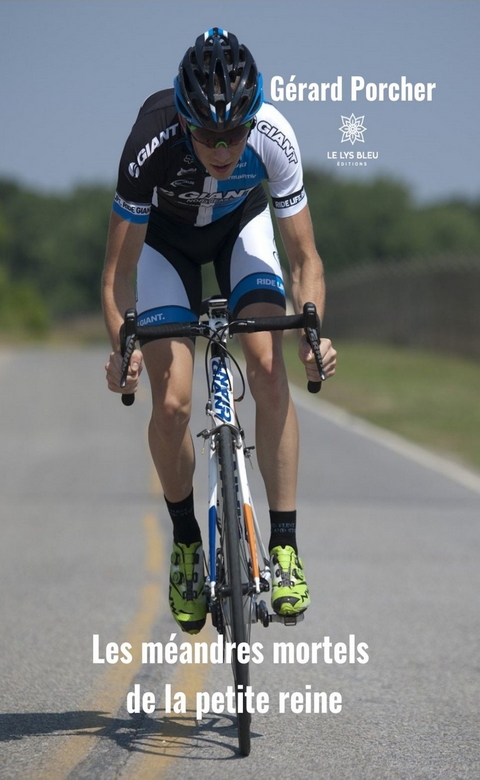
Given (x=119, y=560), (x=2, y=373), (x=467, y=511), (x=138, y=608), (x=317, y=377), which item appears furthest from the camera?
(x=2, y=373)

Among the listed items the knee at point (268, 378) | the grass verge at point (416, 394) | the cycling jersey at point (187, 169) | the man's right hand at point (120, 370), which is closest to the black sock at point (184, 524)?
the knee at point (268, 378)

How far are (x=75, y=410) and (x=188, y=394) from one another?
1882 cm

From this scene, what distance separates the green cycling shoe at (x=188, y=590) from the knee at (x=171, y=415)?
50cm

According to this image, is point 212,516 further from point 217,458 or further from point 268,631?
point 268,631

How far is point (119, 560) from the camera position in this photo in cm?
980

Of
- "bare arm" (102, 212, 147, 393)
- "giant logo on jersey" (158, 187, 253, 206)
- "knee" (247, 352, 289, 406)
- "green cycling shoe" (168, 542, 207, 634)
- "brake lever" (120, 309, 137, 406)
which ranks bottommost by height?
"green cycling shoe" (168, 542, 207, 634)

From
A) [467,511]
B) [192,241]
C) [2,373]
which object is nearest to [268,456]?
[192,241]

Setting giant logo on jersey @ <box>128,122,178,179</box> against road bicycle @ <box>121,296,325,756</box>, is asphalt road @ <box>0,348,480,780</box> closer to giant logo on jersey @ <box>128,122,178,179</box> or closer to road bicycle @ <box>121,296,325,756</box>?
road bicycle @ <box>121,296,325,756</box>

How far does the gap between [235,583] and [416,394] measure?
72.7ft

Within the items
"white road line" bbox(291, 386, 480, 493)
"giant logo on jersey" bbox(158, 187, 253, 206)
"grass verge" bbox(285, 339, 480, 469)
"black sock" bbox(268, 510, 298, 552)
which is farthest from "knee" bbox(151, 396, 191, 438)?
"grass verge" bbox(285, 339, 480, 469)

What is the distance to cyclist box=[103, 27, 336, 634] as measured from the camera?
193 inches

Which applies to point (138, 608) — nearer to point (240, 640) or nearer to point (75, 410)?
point (240, 640)

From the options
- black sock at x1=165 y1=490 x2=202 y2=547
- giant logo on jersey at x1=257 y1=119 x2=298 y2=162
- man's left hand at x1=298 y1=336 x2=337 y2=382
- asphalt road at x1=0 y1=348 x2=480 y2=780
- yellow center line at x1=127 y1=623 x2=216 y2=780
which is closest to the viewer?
yellow center line at x1=127 y1=623 x2=216 y2=780

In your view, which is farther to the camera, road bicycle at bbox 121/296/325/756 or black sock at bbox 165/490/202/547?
black sock at bbox 165/490/202/547
